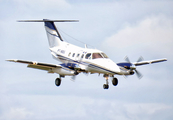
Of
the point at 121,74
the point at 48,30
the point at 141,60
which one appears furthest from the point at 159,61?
the point at 48,30

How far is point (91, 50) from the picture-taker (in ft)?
122

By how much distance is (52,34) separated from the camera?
147ft

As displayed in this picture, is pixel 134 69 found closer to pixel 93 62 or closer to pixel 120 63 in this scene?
pixel 120 63

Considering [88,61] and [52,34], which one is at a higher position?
[52,34]

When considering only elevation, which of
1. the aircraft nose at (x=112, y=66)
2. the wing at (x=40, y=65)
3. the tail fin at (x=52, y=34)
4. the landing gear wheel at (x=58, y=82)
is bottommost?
the landing gear wheel at (x=58, y=82)

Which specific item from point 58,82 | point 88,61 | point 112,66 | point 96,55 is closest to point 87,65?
point 88,61

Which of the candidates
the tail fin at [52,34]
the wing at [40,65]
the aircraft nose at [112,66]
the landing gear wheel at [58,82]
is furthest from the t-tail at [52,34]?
the aircraft nose at [112,66]

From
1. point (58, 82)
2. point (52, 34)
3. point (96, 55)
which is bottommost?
point (58, 82)

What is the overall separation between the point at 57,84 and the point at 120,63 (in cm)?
730

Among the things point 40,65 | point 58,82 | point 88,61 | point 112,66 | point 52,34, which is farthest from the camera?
point 52,34

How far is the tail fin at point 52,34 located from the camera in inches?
1731

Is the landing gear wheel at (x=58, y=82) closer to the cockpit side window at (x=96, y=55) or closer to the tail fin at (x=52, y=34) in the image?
the cockpit side window at (x=96, y=55)

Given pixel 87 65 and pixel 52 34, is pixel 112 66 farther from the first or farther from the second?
pixel 52 34

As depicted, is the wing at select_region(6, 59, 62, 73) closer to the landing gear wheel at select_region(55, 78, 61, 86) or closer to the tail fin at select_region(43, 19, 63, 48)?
the landing gear wheel at select_region(55, 78, 61, 86)
